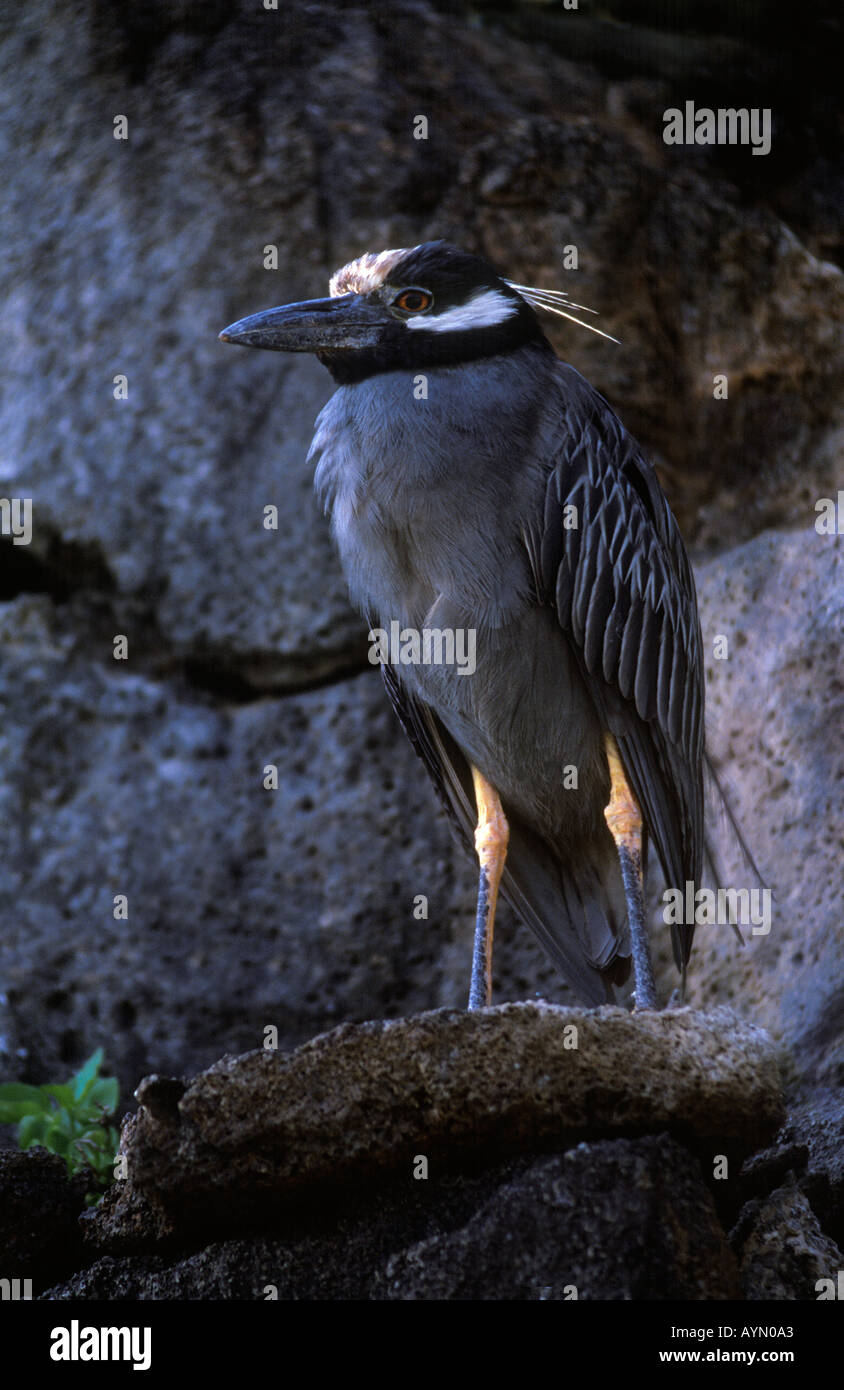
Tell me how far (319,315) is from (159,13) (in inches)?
111

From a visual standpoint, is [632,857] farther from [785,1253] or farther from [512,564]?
[785,1253]

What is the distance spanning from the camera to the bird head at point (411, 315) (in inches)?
144

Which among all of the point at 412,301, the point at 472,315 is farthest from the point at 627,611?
the point at 412,301

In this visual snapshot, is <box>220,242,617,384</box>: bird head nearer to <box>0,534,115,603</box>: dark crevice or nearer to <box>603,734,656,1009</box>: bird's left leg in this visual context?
<box>603,734,656,1009</box>: bird's left leg

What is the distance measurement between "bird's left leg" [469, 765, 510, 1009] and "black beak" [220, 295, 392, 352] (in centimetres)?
126

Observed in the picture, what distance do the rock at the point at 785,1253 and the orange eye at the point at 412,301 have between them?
2.42m

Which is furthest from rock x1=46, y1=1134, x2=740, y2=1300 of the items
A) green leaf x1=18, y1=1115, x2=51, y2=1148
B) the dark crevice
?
the dark crevice

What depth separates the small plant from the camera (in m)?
3.87

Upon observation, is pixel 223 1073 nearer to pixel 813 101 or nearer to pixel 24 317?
pixel 24 317

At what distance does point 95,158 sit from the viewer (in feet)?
18.3

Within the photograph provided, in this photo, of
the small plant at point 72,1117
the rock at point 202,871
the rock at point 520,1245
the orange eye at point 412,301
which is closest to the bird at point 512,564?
the orange eye at point 412,301

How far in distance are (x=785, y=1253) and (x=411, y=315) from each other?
8.24 feet

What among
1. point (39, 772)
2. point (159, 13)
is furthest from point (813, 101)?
point (39, 772)

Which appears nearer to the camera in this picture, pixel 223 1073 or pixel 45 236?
pixel 223 1073
